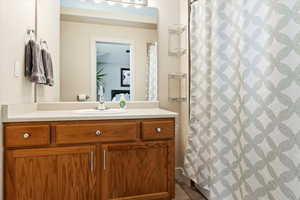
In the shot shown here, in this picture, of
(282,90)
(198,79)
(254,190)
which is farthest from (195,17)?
(254,190)

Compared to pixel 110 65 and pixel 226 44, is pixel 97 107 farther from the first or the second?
pixel 226 44

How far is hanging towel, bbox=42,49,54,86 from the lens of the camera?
183cm

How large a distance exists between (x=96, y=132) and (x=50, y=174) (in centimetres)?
44

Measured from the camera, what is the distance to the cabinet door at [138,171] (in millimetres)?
1613

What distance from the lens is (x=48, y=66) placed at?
1.88 metres

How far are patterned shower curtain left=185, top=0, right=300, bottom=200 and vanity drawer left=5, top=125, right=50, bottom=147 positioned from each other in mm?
1285

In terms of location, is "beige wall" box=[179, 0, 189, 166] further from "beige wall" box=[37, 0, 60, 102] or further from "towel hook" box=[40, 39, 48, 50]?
"towel hook" box=[40, 39, 48, 50]

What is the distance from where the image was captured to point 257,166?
125cm

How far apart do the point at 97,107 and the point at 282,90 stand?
5.28 feet

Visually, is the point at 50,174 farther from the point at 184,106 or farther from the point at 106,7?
the point at 106,7

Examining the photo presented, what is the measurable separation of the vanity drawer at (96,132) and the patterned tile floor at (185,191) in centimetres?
81

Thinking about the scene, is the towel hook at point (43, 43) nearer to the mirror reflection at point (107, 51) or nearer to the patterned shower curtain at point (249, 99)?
the mirror reflection at point (107, 51)

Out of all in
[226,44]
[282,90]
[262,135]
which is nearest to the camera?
[282,90]

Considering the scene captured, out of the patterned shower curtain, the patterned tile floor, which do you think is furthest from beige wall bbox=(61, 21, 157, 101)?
the patterned tile floor
